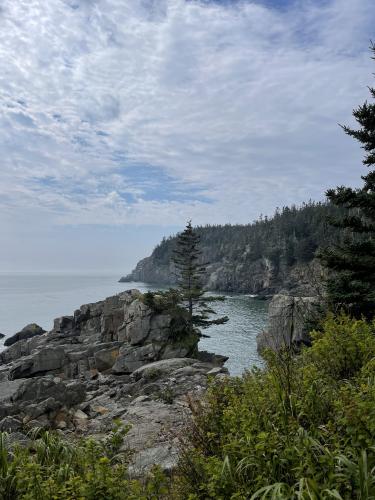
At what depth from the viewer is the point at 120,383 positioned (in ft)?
60.8

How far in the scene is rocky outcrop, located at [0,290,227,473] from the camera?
9.69 metres

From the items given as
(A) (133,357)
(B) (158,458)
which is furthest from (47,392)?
(A) (133,357)

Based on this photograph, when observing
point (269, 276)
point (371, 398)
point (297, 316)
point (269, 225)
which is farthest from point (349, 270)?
point (269, 225)

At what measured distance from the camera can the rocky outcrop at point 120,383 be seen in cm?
969

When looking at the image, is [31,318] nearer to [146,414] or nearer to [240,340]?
[240,340]

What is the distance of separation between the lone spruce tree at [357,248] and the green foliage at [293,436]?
8.75 metres

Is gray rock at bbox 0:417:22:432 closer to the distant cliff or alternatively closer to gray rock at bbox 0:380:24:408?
gray rock at bbox 0:380:24:408

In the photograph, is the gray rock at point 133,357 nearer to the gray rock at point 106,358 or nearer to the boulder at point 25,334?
the gray rock at point 106,358

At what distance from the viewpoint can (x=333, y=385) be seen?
599 cm

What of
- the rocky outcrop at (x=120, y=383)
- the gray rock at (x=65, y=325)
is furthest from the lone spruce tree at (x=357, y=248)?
the gray rock at (x=65, y=325)

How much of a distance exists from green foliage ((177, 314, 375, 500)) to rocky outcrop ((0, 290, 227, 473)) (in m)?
1.80

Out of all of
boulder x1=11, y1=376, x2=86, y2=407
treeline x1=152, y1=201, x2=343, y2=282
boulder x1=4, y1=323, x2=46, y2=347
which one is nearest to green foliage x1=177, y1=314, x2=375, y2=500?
boulder x1=11, y1=376, x2=86, y2=407

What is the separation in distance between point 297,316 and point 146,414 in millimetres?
25209

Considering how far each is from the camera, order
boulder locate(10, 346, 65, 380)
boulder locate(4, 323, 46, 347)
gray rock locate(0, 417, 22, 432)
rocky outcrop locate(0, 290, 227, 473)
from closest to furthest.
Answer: rocky outcrop locate(0, 290, 227, 473), gray rock locate(0, 417, 22, 432), boulder locate(10, 346, 65, 380), boulder locate(4, 323, 46, 347)
